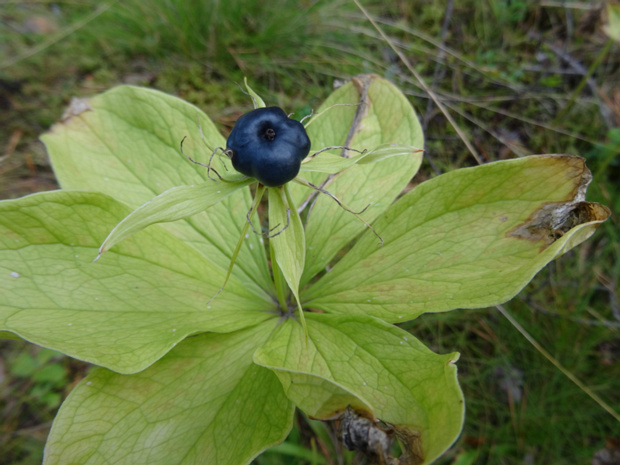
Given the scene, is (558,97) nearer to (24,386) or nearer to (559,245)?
(559,245)

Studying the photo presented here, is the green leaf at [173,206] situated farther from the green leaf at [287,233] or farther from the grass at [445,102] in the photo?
the grass at [445,102]

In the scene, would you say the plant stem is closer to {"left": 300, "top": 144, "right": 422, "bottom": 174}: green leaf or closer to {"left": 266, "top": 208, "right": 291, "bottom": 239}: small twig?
{"left": 266, "top": 208, "right": 291, "bottom": 239}: small twig

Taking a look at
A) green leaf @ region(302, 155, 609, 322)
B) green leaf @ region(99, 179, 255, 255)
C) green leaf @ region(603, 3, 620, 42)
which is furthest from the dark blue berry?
green leaf @ region(603, 3, 620, 42)

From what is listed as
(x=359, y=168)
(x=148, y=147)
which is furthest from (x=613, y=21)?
(x=148, y=147)

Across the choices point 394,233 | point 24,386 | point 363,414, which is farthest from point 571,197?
point 24,386

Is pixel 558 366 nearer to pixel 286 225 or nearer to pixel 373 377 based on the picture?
pixel 373 377
